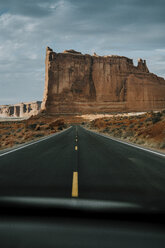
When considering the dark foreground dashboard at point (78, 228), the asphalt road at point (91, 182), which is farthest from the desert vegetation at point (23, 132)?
the dark foreground dashboard at point (78, 228)

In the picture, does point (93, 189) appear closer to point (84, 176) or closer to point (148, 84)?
point (84, 176)

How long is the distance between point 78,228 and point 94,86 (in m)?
128

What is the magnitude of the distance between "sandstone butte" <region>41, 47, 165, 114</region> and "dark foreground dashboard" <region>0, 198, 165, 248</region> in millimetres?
113124

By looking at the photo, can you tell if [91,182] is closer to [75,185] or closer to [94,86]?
[75,185]

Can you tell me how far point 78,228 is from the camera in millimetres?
2672

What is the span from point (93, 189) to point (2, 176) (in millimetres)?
2920

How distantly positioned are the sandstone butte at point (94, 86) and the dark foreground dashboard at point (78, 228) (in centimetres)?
11312

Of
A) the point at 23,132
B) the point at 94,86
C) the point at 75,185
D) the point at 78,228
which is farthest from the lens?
the point at 94,86

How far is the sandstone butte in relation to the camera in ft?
393

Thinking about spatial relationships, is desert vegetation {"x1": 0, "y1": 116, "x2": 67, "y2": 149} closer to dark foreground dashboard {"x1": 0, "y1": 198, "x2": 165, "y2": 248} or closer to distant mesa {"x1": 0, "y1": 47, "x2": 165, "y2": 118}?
dark foreground dashboard {"x1": 0, "y1": 198, "x2": 165, "y2": 248}

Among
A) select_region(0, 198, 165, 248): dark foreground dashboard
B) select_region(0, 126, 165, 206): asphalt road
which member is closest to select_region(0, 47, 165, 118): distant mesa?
select_region(0, 126, 165, 206): asphalt road

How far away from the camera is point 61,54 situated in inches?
4916

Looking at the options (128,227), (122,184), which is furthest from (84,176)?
(128,227)

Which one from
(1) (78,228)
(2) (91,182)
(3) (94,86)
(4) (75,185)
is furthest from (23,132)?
(3) (94,86)
